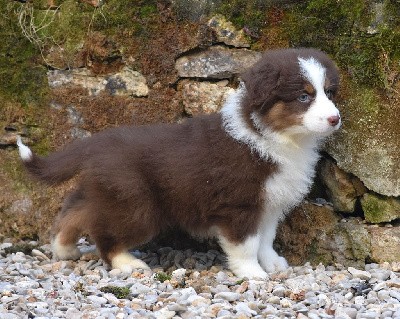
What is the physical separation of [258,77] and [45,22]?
7.88 ft

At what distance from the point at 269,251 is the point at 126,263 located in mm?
1138

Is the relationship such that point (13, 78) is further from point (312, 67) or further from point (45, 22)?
point (312, 67)

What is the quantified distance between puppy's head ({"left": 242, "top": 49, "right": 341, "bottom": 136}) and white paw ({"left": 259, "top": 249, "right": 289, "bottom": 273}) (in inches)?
42.3

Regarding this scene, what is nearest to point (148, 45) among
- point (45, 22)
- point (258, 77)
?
point (45, 22)

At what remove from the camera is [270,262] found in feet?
21.1

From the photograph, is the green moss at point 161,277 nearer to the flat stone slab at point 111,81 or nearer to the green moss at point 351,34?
the flat stone slab at point 111,81

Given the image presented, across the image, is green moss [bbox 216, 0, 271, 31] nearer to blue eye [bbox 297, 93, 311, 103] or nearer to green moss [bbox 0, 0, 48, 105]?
blue eye [bbox 297, 93, 311, 103]

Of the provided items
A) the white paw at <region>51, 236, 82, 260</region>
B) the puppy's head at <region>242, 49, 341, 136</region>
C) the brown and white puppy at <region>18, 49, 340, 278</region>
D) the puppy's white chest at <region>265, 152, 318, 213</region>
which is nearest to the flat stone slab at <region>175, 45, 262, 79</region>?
the brown and white puppy at <region>18, 49, 340, 278</region>

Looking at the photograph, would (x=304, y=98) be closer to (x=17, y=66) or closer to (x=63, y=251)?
(x=63, y=251)

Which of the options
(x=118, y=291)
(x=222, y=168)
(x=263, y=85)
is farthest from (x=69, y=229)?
(x=263, y=85)

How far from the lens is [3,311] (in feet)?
15.8

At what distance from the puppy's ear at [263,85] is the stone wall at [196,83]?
99 centimetres

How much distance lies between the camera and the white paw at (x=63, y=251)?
260 inches

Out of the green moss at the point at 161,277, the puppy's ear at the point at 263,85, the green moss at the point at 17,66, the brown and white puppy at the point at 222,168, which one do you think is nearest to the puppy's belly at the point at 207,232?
the brown and white puppy at the point at 222,168
